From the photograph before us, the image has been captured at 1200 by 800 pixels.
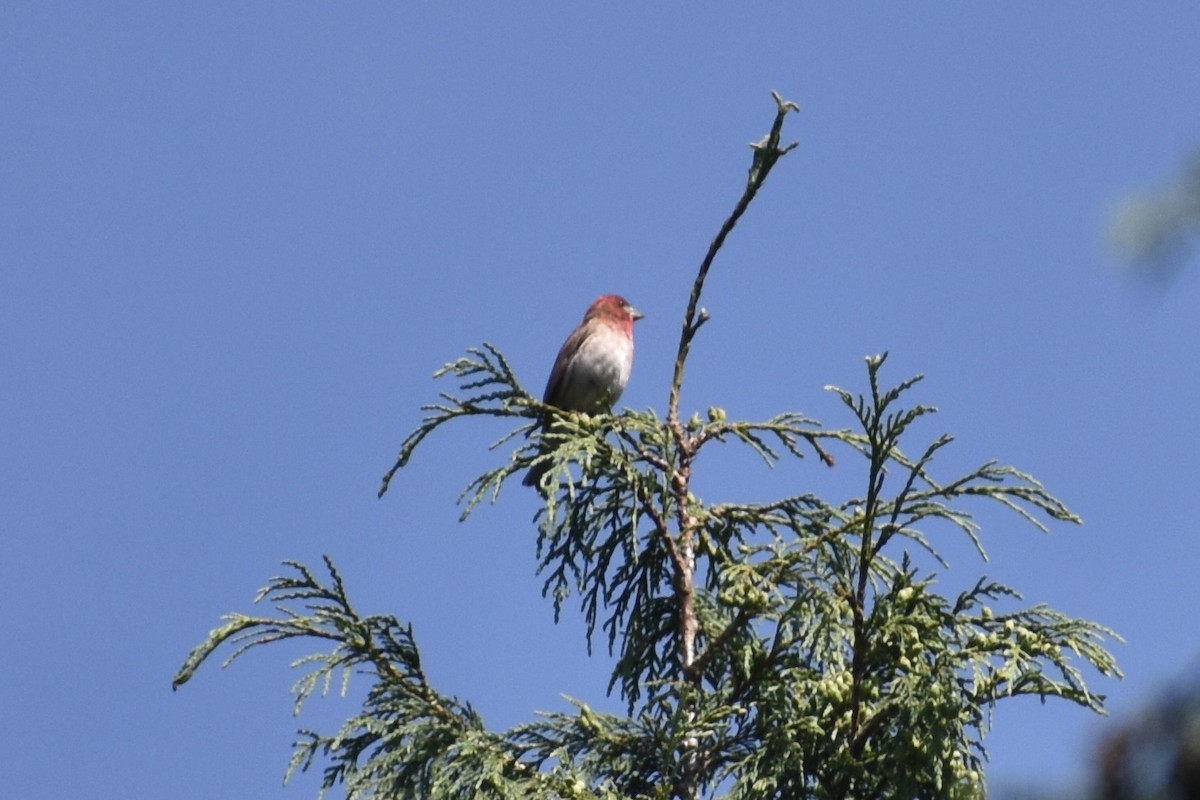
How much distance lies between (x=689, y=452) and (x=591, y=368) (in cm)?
277

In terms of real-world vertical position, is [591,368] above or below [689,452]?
above

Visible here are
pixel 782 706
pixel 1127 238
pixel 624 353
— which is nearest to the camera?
pixel 1127 238

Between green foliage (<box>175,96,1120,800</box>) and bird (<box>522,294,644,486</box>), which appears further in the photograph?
bird (<box>522,294,644,486</box>)

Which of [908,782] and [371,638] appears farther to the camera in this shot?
[371,638]

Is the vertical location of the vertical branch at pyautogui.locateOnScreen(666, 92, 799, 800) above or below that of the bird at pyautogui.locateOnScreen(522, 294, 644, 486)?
below

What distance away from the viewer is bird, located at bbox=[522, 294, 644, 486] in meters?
8.27

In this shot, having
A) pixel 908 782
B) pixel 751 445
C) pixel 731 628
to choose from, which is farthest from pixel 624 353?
pixel 908 782

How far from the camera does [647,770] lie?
496cm

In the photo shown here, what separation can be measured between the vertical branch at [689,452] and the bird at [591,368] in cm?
255

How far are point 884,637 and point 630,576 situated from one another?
140 cm

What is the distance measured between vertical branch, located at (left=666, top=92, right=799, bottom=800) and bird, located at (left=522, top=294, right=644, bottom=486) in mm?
2548

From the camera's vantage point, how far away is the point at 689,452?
18.2 ft

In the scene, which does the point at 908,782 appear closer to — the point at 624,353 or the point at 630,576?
the point at 630,576

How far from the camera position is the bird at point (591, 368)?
8.27m
